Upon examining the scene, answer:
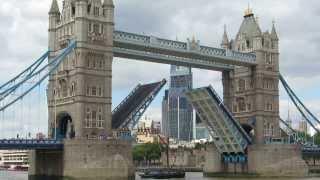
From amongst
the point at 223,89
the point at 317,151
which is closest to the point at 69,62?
the point at 223,89

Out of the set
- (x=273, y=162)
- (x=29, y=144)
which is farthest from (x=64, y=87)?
(x=273, y=162)

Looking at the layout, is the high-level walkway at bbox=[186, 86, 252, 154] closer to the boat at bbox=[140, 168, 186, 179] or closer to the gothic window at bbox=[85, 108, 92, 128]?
the boat at bbox=[140, 168, 186, 179]

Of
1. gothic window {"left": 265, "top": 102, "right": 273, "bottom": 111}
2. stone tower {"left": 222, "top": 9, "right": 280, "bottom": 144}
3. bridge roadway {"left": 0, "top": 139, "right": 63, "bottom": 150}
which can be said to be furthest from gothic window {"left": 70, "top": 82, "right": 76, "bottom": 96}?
gothic window {"left": 265, "top": 102, "right": 273, "bottom": 111}

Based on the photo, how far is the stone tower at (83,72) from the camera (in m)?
76.6

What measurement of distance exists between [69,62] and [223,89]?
97.2 feet

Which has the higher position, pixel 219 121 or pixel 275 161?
pixel 219 121

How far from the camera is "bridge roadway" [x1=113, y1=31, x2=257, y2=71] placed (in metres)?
81.5

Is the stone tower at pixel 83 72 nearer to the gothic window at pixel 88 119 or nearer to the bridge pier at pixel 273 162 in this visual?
the gothic window at pixel 88 119

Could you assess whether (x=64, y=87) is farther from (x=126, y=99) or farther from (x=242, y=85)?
(x=242, y=85)

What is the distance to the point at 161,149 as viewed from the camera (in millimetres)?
156625

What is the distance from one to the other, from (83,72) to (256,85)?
29.9 meters

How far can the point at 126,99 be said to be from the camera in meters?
85.5

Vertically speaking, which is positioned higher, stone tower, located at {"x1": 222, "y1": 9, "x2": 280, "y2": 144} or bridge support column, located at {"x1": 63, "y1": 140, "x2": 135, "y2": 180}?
stone tower, located at {"x1": 222, "y1": 9, "x2": 280, "y2": 144}

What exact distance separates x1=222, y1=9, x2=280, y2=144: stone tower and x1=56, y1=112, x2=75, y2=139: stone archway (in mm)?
27824
